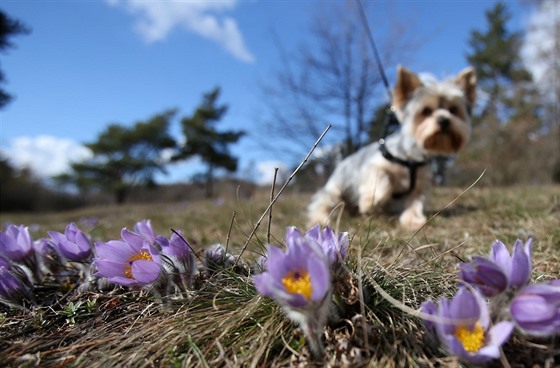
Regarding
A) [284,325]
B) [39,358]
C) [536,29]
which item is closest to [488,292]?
[284,325]

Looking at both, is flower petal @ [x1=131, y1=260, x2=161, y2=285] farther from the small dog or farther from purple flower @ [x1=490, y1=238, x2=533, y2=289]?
the small dog

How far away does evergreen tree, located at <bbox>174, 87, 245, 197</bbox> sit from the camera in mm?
41219

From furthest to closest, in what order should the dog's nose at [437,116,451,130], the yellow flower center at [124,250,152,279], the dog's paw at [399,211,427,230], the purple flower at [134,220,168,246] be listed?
the dog's nose at [437,116,451,130] < the dog's paw at [399,211,427,230] < the purple flower at [134,220,168,246] < the yellow flower center at [124,250,152,279]

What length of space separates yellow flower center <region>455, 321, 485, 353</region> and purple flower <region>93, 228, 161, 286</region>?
964 millimetres

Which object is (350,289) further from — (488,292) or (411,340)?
(488,292)

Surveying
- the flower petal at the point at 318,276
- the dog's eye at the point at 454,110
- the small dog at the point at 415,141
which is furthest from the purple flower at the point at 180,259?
the dog's eye at the point at 454,110

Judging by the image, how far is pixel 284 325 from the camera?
3.98 ft

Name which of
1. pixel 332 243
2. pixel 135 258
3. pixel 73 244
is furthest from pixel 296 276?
pixel 73 244

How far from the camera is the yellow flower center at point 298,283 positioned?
3.25 feet

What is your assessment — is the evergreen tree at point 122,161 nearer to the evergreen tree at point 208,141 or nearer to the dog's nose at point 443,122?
the evergreen tree at point 208,141

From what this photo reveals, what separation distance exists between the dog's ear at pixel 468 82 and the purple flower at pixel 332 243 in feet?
14.1

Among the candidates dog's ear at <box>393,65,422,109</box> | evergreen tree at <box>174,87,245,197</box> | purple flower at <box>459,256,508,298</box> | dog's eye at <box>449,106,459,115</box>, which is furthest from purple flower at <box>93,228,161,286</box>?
evergreen tree at <box>174,87,245,197</box>

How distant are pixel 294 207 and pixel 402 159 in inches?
112

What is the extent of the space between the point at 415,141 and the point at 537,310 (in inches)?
158
